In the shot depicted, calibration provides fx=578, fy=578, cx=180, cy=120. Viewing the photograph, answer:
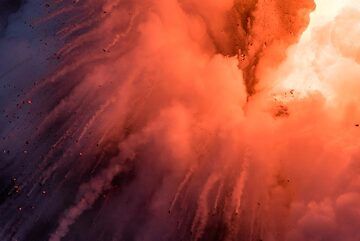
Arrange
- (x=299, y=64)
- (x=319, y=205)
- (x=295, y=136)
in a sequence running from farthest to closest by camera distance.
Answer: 1. (x=299, y=64)
2. (x=295, y=136)
3. (x=319, y=205)

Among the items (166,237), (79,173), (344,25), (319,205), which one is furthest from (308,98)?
(79,173)

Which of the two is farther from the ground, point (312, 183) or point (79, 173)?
point (312, 183)

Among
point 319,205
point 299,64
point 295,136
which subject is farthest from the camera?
point 299,64

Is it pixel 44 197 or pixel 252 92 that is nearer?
pixel 44 197

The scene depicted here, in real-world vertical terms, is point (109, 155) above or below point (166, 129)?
below

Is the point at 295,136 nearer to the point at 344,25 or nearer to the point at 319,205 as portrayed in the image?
the point at 319,205

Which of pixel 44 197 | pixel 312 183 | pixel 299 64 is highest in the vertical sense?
pixel 299 64
